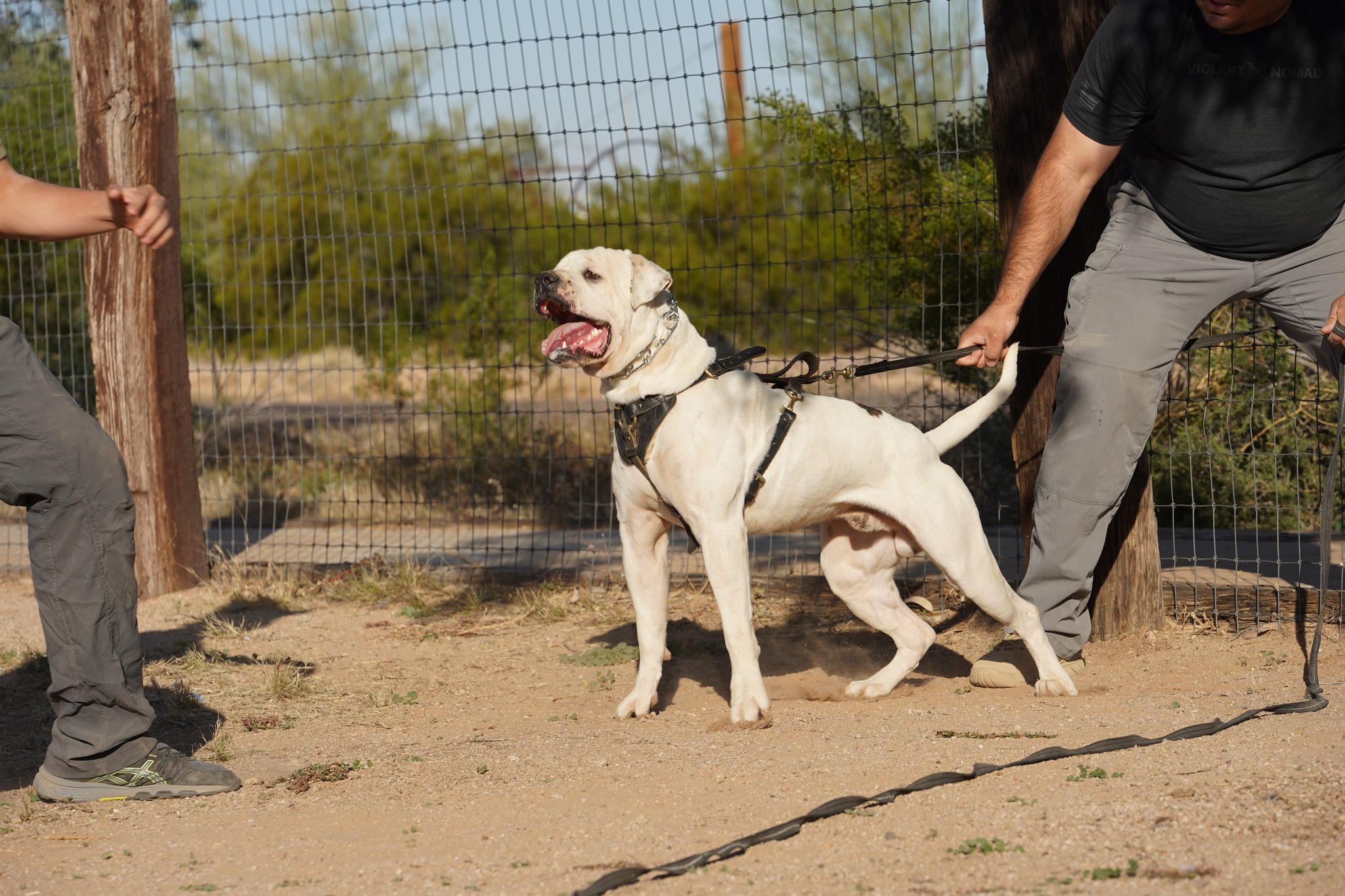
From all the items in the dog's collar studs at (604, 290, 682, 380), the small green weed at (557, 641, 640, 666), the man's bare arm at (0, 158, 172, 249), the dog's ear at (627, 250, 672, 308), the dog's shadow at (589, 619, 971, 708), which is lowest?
the dog's shadow at (589, 619, 971, 708)

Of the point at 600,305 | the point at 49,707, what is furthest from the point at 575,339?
the point at 49,707

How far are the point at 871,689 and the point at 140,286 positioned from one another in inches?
167

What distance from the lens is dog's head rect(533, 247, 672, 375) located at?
3.77 meters

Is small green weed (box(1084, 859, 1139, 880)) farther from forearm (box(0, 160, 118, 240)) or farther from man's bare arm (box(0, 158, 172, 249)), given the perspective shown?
forearm (box(0, 160, 118, 240))

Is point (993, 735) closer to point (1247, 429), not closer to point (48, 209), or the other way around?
point (48, 209)

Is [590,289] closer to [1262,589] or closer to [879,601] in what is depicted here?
[879,601]

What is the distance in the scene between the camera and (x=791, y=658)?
512 cm

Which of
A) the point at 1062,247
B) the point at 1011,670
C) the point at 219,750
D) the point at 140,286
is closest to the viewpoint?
the point at 219,750

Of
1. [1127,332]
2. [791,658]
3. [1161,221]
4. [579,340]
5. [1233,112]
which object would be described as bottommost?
[791,658]

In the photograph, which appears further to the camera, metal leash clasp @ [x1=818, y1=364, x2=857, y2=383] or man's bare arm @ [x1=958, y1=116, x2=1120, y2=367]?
metal leash clasp @ [x1=818, y1=364, x2=857, y2=383]

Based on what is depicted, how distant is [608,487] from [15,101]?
4.94 metres

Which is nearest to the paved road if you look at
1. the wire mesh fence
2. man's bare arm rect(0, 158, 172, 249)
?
the wire mesh fence

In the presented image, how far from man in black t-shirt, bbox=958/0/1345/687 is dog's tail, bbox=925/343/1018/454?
0.55ft

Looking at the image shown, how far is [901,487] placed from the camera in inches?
161
